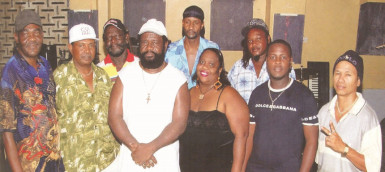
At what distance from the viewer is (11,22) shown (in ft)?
22.7

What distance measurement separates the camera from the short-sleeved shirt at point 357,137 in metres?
2.55

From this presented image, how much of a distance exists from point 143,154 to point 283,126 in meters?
1.29

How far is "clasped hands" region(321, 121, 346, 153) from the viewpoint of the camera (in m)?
2.60

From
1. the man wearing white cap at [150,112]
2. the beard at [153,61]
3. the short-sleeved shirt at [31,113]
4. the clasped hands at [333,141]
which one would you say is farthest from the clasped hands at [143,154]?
the clasped hands at [333,141]

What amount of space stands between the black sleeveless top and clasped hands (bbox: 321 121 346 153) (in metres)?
0.85

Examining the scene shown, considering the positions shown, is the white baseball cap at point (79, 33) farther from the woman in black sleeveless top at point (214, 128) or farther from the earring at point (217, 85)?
the earring at point (217, 85)

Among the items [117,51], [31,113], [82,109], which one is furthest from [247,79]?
[31,113]

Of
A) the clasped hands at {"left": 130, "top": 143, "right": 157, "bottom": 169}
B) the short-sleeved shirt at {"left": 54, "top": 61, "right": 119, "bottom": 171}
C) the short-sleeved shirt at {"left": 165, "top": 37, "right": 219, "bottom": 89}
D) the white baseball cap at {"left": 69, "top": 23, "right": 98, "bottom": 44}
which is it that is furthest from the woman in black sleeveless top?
the white baseball cap at {"left": 69, "top": 23, "right": 98, "bottom": 44}

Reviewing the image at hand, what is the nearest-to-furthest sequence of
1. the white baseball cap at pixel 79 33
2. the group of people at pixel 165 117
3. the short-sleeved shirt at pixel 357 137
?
the short-sleeved shirt at pixel 357 137 → the group of people at pixel 165 117 → the white baseball cap at pixel 79 33

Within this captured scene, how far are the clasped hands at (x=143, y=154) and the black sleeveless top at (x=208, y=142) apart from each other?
44 centimetres

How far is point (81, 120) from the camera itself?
119 inches

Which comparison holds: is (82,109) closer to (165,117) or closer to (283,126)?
(165,117)

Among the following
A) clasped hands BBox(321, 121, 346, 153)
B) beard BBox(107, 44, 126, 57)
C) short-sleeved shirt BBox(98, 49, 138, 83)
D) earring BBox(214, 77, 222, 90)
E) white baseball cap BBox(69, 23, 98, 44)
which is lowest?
clasped hands BBox(321, 121, 346, 153)

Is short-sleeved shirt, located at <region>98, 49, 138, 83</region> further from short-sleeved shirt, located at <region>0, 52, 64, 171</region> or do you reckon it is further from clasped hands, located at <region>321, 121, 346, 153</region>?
clasped hands, located at <region>321, 121, 346, 153</region>
